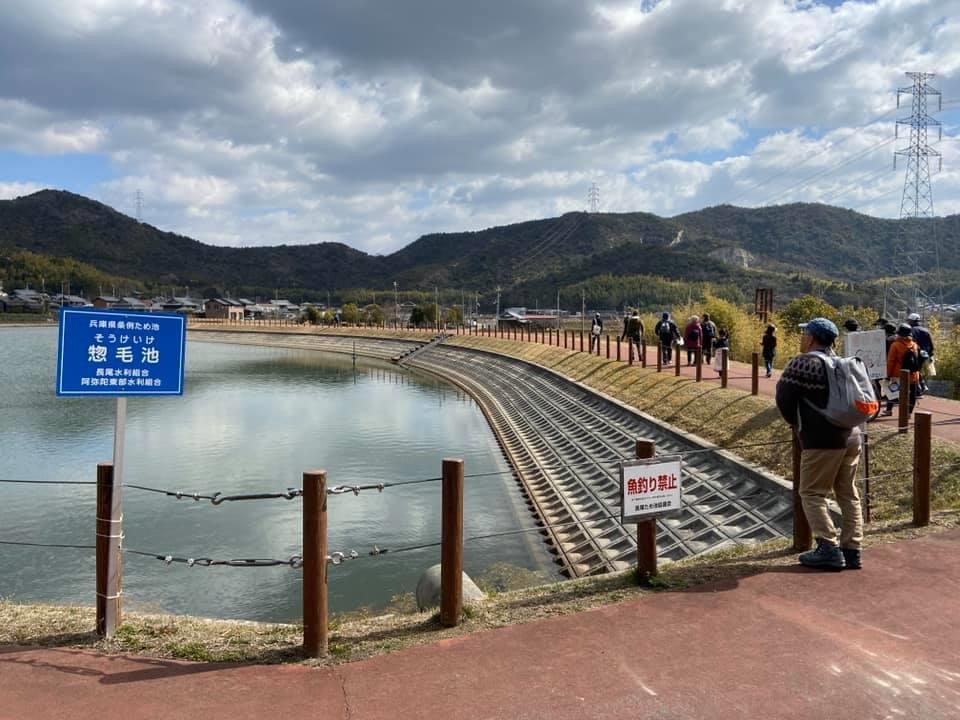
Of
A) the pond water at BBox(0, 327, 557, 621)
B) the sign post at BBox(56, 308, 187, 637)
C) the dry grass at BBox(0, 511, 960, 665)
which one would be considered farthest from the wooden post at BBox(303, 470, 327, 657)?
the pond water at BBox(0, 327, 557, 621)

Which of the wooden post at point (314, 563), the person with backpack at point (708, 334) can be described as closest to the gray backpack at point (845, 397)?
the wooden post at point (314, 563)

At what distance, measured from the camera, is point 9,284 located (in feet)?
488

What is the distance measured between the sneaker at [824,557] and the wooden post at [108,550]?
5.50 m

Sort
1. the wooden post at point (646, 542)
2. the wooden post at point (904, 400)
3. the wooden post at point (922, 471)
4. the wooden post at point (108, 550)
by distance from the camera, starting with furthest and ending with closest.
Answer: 1. the wooden post at point (904, 400)
2. the wooden post at point (922, 471)
3. the wooden post at point (646, 542)
4. the wooden post at point (108, 550)

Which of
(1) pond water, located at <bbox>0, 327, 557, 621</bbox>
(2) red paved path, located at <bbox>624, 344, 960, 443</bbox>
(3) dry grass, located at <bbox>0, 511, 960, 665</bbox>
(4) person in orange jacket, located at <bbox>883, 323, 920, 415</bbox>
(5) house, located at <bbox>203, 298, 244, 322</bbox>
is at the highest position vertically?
(5) house, located at <bbox>203, 298, 244, 322</bbox>

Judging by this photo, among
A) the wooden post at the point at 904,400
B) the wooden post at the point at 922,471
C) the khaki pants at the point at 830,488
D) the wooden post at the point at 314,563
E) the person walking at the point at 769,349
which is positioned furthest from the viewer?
the person walking at the point at 769,349

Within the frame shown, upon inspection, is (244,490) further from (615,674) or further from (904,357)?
(615,674)

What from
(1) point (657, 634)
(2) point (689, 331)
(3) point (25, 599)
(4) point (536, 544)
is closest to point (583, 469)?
(4) point (536, 544)

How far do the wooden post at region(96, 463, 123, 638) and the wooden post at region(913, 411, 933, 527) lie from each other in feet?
23.8

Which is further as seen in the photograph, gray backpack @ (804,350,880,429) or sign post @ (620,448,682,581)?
sign post @ (620,448,682,581)

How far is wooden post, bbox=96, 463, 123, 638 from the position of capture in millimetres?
5238

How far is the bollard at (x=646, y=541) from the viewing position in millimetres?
5973

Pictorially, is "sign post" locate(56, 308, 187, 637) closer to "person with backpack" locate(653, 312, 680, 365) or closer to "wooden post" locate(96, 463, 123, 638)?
"wooden post" locate(96, 463, 123, 638)

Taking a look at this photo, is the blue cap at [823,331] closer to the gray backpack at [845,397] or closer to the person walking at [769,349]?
the gray backpack at [845,397]
